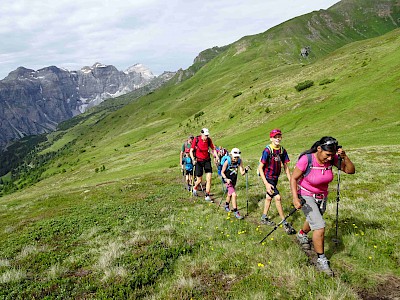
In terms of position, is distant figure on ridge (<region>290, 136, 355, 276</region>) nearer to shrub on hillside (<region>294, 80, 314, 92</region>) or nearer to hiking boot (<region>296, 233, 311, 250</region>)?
hiking boot (<region>296, 233, 311, 250</region>)

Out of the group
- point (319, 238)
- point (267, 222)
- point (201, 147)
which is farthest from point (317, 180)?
point (201, 147)

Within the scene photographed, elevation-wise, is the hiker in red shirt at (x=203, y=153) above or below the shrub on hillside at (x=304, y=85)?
below

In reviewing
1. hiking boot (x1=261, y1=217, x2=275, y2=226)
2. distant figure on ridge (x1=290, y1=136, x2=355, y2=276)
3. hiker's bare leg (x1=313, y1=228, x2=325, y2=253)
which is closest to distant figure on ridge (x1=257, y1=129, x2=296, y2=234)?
hiking boot (x1=261, y1=217, x2=275, y2=226)

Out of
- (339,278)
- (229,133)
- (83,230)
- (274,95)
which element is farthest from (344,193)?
(274,95)

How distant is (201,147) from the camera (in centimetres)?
1814

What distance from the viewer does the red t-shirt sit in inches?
709

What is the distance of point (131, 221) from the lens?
614 inches

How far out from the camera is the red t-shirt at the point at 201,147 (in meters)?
18.0

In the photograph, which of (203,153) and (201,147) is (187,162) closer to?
(203,153)

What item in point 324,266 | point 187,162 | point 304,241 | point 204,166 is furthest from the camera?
point 187,162

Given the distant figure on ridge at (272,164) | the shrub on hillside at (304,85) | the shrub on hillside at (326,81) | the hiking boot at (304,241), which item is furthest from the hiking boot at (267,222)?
the shrub on hillside at (304,85)

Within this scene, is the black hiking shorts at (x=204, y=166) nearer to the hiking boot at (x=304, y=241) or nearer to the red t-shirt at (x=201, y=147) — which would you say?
→ the red t-shirt at (x=201, y=147)

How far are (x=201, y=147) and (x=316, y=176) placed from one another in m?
10.1

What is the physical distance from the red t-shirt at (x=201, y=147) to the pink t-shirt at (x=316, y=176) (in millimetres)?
9453
